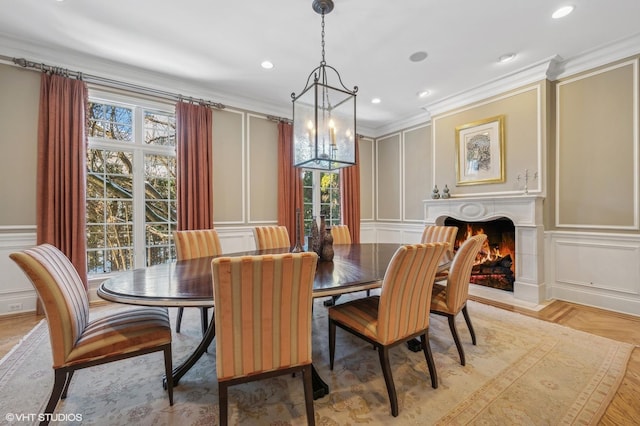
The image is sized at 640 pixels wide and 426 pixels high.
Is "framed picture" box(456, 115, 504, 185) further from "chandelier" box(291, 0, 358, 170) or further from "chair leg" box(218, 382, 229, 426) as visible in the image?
"chair leg" box(218, 382, 229, 426)

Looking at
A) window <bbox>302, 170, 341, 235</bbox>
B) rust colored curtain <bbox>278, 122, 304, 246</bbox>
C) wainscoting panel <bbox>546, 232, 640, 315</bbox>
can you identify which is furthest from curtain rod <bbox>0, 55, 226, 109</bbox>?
wainscoting panel <bbox>546, 232, 640, 315</bbox>

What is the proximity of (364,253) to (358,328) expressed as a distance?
94cm

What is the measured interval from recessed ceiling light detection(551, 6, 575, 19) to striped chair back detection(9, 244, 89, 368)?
3.99 metres

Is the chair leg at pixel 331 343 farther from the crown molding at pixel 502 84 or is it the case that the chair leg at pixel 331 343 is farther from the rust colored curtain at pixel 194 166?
the crown molding at pixel 502 84

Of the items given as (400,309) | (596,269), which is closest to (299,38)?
(400,309)

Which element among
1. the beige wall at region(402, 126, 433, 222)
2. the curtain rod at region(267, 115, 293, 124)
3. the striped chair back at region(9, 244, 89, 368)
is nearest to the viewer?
the striped chair back at region(9, 244, 89, 368)

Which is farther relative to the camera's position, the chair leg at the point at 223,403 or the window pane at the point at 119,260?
the window pane at the point at 119,260

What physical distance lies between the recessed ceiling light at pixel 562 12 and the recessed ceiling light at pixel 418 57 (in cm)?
108

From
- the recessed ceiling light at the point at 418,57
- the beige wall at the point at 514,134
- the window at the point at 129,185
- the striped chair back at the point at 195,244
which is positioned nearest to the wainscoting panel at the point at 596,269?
the beige wall at the point at 514,134

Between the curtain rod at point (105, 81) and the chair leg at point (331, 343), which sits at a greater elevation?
the curtain rod at point (105, 81)

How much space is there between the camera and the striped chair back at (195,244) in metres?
2.51

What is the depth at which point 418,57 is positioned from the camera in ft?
10.0

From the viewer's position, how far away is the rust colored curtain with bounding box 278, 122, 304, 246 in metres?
4.35

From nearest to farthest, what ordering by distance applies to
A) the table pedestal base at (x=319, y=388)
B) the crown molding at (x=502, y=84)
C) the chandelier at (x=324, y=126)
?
the table pedestal base at (x=319, y=388)
the chandelier at (x=324, y=126)
the crown molding at (x=502, y=84)
